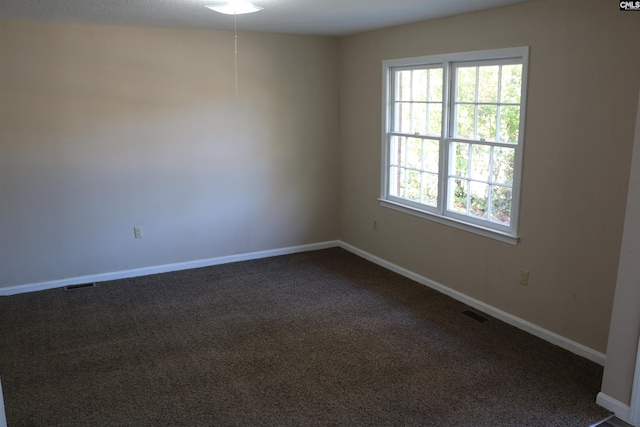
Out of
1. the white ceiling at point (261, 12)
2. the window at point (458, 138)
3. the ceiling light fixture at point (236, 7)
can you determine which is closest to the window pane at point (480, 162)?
the window at point (458, 138)

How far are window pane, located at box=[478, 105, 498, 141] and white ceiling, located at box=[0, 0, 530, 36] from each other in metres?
0.73

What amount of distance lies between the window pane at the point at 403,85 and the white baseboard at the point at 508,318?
5.37 ft

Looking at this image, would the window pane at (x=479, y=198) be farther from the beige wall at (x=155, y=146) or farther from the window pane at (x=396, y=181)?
the beige wall at (x=155, y=146)

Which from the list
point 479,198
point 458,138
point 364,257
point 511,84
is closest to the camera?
point 511,84

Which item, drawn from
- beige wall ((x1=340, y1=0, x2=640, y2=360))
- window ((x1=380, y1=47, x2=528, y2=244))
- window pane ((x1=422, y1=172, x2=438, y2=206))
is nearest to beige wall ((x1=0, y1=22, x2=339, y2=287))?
window ((x1=380, y1=47, x2=528, y2=244))

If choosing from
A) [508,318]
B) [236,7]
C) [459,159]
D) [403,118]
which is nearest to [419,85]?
[403,118]

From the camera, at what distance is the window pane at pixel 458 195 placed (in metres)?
4.29

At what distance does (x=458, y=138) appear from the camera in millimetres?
4270

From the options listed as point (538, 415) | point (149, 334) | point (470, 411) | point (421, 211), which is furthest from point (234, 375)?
point (421, 211)

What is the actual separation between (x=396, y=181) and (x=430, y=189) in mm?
492

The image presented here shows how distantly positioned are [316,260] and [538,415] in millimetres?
3063

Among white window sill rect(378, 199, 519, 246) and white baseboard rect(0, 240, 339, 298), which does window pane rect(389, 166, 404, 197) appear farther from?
white baseboard rect(0, 240, 339, 298)

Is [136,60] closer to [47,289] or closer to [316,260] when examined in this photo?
[47,289]

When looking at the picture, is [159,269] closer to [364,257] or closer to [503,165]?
[364,257]
